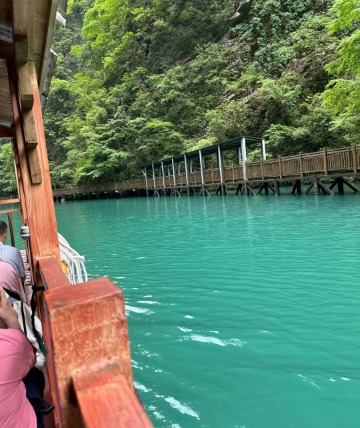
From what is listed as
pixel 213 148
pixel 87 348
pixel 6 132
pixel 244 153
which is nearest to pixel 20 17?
pixel 87 348

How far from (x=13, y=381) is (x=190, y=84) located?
41.1 meters

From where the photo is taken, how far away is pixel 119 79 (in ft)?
155

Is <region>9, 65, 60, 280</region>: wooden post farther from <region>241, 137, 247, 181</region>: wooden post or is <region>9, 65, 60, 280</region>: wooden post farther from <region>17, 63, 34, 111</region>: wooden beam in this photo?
<region>241, 137, 247, 181</region>: wooden post

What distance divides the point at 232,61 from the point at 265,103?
33.6 feet

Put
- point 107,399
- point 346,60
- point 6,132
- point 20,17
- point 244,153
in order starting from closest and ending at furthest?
point 107,399
point 20,17
point 6,132
point 346,60
point 244,153

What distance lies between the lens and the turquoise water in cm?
313

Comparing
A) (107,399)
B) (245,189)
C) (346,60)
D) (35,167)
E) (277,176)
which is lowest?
(245,189)

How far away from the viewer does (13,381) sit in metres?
1.46

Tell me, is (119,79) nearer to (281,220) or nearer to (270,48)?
(270,48)

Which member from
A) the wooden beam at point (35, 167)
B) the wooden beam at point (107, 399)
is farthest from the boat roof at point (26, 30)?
the wooden beam at point (107, 399)

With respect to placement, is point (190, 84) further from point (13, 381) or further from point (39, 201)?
point (13, 381)

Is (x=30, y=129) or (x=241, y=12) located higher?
(x=241, y=12)

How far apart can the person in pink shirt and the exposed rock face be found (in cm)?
4272

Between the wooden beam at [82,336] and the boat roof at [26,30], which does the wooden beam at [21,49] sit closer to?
the boat roof at [26,30]
